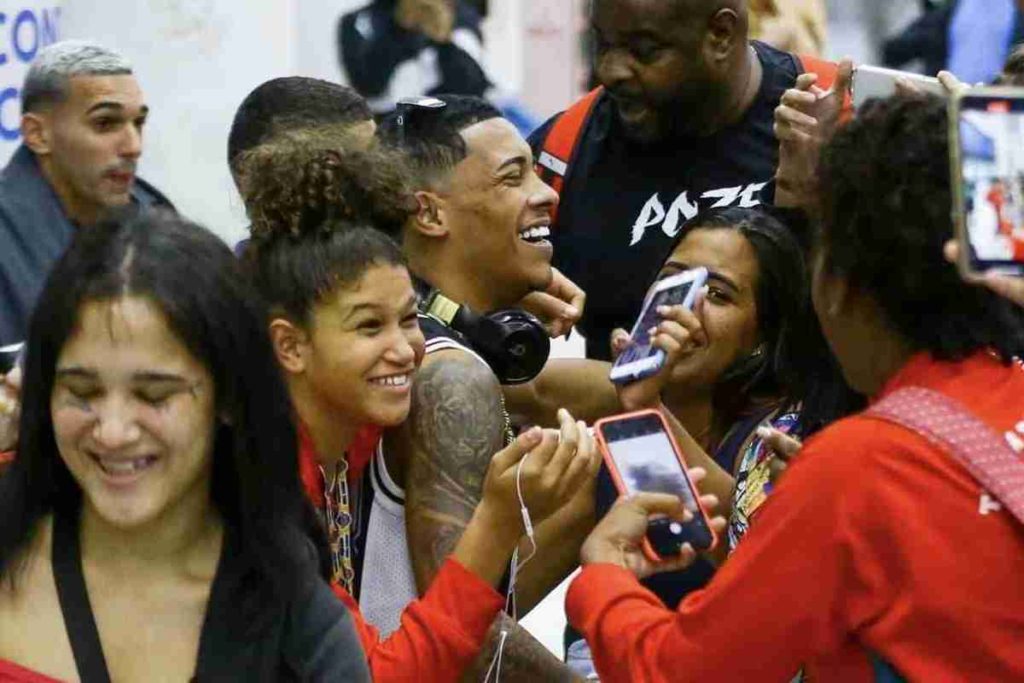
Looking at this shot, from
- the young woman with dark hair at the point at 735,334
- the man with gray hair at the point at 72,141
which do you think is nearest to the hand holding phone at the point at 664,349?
the young woman with dark hair at the point at 735,334

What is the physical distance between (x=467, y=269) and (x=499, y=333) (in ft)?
1.12

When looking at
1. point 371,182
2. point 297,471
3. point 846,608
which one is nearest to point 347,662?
point 297,471

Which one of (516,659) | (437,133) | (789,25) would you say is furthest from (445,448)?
(789,25)

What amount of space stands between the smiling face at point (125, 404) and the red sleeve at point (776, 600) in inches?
30.1

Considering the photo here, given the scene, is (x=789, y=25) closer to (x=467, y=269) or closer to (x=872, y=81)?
(x=872, y=81)

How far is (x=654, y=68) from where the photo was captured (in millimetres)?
5160

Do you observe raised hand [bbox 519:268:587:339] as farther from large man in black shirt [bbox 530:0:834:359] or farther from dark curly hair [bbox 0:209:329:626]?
dark curly hair [bbox 0:209:329:626]

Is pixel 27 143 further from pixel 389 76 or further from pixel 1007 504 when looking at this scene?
pixel 389 76

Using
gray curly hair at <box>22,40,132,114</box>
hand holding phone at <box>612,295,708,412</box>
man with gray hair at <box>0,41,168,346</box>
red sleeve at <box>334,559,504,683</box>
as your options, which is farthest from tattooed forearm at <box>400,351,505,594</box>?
gray curly hair at <box>22,40,132,114</box>

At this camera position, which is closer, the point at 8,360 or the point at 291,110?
the point at 8,360

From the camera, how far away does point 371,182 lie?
12.7 feet

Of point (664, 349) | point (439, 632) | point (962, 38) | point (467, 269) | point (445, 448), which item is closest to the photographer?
point (439, 632)

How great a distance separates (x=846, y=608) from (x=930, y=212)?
1.74ft

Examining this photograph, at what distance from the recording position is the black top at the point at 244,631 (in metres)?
2.76
